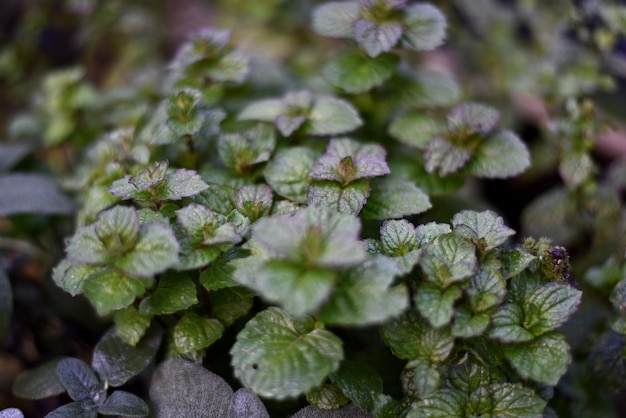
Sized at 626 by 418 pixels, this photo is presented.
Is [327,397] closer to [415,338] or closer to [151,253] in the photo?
[415,338]

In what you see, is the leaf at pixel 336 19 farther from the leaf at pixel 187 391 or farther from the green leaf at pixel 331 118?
the leaf at pixel 187 391

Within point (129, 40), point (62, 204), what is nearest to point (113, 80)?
point (129, 40)

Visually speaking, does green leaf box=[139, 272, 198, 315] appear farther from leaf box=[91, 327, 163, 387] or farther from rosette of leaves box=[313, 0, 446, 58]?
rosette of leaves box=[313, 0, 446, 58]

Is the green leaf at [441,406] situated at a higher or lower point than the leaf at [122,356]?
higher

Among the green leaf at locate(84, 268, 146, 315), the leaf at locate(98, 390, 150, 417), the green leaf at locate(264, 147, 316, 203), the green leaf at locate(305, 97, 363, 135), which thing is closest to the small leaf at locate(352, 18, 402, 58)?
the green leaf at locate(305, 97, 363, 135)

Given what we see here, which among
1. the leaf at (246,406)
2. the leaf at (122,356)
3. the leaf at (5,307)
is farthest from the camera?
the leaf at (5,307)

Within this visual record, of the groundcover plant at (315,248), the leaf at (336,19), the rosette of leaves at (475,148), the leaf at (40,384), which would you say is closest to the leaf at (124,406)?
the groundcover plant at (315,248)

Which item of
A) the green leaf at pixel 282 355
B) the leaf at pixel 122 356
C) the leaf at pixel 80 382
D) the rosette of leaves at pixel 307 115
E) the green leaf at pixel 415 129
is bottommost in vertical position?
the leaf at pixel 80 382
